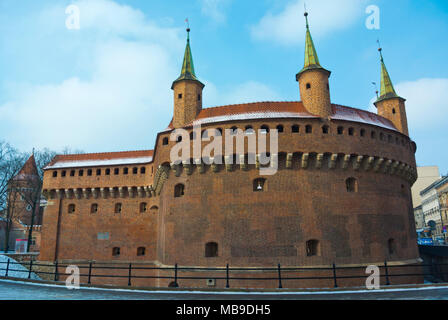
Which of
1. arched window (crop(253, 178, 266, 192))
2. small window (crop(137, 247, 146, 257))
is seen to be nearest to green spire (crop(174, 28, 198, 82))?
arched window (crop(253, 178, 266, 192))

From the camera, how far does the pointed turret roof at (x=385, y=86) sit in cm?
2644

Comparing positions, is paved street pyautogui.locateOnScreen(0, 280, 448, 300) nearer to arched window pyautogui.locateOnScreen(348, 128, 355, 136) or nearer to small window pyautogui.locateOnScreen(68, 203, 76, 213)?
arched window pyautogui.locateOnScreen(348, 128, 355, 136)

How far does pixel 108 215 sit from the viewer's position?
1163 inches

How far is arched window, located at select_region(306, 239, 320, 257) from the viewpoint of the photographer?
61.6 feet

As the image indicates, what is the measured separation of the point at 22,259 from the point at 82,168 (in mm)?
11689

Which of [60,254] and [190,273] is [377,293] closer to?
[190,273]

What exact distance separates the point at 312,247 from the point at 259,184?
4792mm

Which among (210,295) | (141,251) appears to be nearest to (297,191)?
(210,295)

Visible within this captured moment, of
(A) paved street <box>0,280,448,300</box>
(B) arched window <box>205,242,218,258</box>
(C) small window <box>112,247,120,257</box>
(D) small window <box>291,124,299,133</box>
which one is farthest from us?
(C) small window <box>112,247,120,257</box>

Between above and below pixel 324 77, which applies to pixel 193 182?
below

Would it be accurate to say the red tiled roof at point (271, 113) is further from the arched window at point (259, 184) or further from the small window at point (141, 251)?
the small window at point (141, 251)

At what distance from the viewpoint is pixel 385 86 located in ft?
89.1

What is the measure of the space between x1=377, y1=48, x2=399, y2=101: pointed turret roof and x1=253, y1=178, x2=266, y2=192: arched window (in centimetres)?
1405
